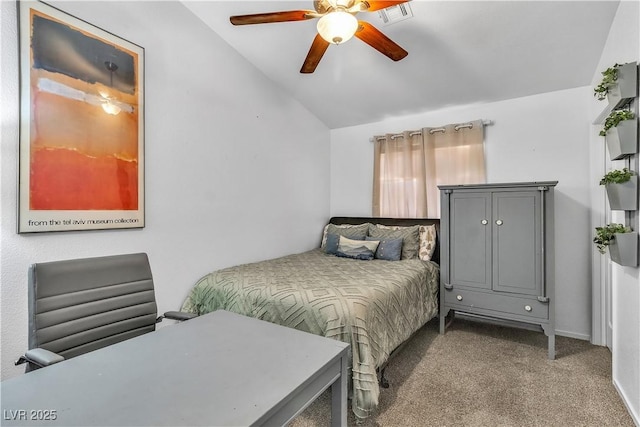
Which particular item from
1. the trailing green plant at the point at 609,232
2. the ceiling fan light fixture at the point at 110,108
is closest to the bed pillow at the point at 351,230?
the trailing green plant at the point at 609,232

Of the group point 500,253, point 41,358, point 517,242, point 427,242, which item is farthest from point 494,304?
point 41,358

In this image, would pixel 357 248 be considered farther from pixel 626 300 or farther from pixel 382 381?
pixel 626 300

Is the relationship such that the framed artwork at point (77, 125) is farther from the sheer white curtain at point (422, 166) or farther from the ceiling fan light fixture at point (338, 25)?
the sheer white curtain at point (422, 166)

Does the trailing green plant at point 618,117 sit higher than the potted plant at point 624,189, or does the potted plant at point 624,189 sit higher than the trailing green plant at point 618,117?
the trailing green plant at point 618,117

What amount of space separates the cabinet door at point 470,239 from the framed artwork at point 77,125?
8.75 feet

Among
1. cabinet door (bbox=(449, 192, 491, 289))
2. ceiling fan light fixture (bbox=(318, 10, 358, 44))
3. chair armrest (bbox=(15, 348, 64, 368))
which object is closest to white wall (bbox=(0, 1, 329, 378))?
chair armrest (bbox=(15, 348, 64, 368))

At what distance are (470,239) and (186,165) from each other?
2.59 metres

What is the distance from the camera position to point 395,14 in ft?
7.35

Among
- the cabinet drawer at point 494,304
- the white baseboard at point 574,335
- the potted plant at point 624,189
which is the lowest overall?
the white baseboard at point 574,335

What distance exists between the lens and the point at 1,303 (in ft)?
5.33

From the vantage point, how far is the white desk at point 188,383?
2.41ft

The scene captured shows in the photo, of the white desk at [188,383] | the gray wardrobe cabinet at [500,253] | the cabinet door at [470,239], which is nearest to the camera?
the white desk at [188,383]

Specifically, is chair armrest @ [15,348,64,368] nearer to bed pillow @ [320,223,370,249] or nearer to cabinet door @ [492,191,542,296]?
bed pillow @ [320,223,370,249]

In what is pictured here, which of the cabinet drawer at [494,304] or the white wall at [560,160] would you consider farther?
the white wall at [560,160]
